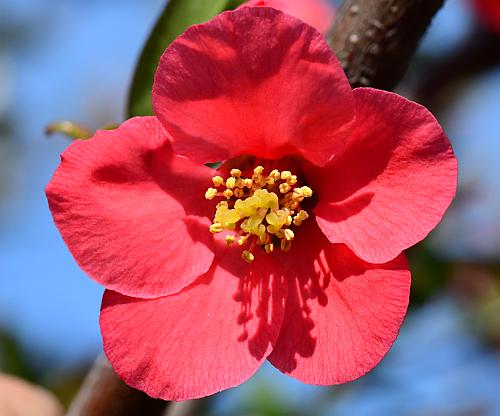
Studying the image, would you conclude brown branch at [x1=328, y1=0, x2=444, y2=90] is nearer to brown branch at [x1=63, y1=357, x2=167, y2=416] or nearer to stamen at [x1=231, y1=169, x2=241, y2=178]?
stamen at [x1=231, y1=169, x2=241, y2=178]

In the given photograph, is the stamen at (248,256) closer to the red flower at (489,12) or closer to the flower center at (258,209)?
the flower center at (258,209)

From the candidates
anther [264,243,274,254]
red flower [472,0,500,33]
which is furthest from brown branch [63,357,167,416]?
red flower [472,0,500,33]

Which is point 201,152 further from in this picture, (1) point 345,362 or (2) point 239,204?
(1) point 345,362

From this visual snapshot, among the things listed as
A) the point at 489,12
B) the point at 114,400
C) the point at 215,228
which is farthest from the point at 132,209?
the point at 489,12

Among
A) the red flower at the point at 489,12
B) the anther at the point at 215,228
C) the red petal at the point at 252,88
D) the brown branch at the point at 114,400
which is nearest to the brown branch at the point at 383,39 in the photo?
the red petal at the point at 252,88

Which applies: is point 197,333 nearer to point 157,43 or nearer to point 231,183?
point 231,183
